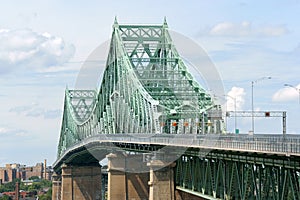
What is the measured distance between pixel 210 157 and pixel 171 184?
12.4m

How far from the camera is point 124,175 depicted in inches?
3036

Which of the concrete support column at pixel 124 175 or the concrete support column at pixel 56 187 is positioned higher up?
the concrete support column at pixel 124 175

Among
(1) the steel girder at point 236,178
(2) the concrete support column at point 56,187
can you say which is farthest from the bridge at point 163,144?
(2) the concrete support column at point 56,187

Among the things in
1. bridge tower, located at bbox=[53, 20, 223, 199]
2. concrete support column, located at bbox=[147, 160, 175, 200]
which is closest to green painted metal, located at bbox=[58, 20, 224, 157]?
bridge tower, located at bbox=[53, 20, 223, 199]

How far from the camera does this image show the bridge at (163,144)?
118ft

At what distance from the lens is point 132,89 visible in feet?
275

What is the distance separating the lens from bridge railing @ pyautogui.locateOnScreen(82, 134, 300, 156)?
105 ft

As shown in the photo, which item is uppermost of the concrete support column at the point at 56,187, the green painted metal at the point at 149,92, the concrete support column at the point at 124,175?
the green painted metal at the point at 149,92

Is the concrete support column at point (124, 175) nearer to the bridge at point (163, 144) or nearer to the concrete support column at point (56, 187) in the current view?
the bridge at point (163, 144)

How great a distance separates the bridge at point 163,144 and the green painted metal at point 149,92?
0.12 metres

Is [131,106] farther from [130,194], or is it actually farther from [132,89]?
[130,194]

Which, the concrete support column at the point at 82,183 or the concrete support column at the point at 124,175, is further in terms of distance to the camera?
the concrete support column at the point at 82,183

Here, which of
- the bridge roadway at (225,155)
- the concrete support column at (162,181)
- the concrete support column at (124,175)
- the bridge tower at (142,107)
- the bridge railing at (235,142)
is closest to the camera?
the bridge railing at (235,142)

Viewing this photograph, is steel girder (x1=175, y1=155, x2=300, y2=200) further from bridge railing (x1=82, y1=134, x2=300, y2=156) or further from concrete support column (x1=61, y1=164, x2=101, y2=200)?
concrete support column (x1=61, y1=164, x2=101, y2=200)
